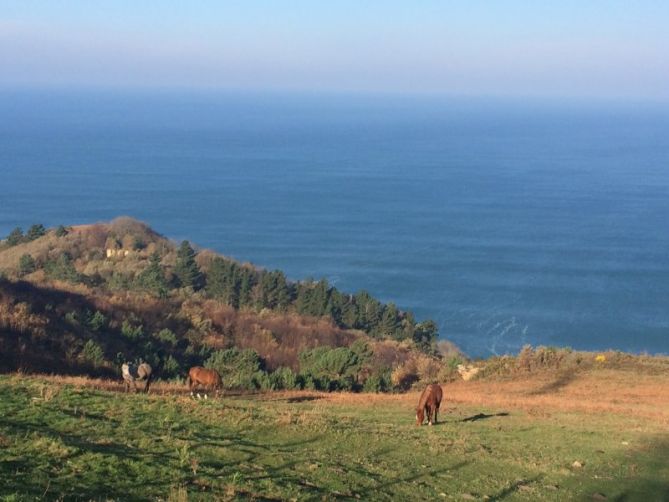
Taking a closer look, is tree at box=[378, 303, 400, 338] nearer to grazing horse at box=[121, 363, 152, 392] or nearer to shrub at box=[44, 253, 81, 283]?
shrub at box=[44, 253, 81, 283]

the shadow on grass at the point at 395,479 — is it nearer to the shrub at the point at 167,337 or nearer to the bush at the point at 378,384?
the bush at the point at 378,384

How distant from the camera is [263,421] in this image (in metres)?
13.8

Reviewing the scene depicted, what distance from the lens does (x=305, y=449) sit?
12234mm

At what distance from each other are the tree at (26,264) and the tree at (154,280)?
8.50 m

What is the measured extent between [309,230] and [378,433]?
105739 mm

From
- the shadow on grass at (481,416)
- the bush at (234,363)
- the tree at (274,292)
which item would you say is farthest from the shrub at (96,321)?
the tree at (274,292)

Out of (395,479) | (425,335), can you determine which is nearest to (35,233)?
(425,335)

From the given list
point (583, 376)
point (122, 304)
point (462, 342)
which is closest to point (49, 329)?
point (122, 304)

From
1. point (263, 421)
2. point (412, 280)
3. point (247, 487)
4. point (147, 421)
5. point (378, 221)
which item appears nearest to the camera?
point (247, 487)

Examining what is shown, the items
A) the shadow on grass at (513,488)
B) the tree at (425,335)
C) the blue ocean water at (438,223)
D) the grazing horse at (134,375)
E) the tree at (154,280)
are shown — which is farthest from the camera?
the blue ocean water at (438,223)

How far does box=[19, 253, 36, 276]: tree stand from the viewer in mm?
55562

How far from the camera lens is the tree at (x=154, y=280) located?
1873 inches

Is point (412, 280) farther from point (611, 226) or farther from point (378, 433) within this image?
point (378, 433)

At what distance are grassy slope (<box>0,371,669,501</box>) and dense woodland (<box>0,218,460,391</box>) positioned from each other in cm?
843
